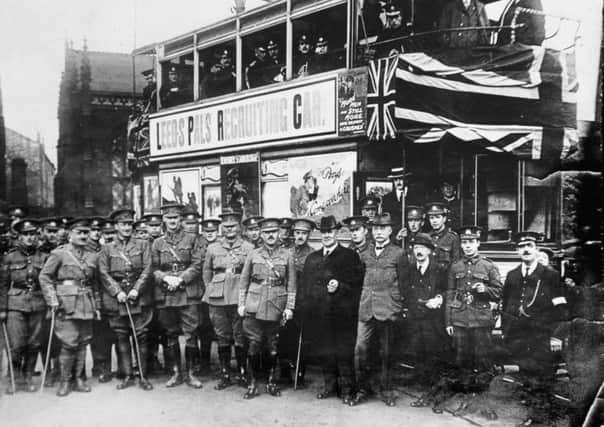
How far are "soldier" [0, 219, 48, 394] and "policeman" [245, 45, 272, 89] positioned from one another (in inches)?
132

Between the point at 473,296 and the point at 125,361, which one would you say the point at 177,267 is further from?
the point at 473,296

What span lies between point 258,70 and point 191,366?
12.9ft

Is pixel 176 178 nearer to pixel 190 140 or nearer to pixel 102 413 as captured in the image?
pixel 190 140

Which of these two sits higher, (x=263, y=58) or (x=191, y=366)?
(x=263, y=58)

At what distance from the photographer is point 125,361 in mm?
4711

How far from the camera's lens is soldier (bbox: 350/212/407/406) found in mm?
4195

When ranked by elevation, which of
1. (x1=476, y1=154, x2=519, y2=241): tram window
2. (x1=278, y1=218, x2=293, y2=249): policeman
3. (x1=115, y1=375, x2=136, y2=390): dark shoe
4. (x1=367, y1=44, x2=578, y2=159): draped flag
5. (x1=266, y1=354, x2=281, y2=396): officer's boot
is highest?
(x1=367, y1=44, x2=578, y2=159): draped flag

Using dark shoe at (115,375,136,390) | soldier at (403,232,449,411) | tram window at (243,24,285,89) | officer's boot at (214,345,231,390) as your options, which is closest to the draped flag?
soldier at (403,232,449,411)

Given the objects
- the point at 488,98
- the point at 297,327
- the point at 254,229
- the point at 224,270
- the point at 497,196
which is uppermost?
the point at 488,98

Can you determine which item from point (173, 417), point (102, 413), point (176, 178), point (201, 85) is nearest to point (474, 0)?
point (201, 85)

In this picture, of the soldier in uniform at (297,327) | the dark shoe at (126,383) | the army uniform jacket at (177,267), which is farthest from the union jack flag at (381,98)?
the dark shoe at (126,383)

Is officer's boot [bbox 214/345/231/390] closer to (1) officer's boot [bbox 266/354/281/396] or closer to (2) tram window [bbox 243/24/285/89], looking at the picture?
(1) officer's boot [bbox 266/354/281/396]

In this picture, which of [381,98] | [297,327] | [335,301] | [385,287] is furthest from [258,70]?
[385,287]

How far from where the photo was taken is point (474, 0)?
5.20 m
